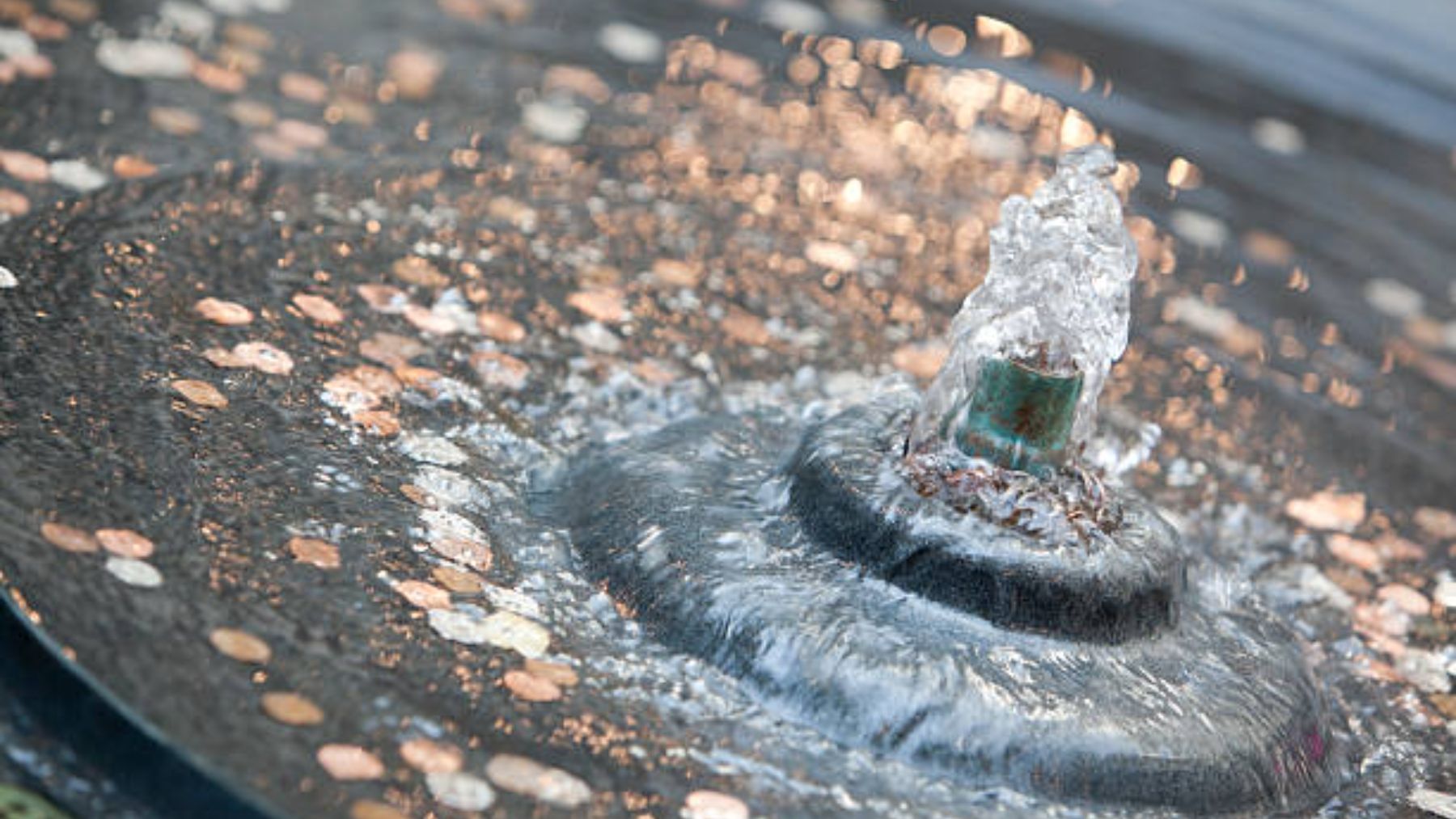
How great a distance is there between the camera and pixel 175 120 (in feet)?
14.5

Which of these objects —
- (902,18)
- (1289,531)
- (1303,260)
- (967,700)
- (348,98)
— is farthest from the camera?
(902,18)

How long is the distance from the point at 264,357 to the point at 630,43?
2.69 meters

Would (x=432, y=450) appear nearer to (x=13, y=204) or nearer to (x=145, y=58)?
(x=13, y=204)

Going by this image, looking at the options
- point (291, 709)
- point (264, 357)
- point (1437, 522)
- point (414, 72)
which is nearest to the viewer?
point (291, 709)

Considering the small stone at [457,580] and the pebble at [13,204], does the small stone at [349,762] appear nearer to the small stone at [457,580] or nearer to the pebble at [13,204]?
the small stone at [457,580]

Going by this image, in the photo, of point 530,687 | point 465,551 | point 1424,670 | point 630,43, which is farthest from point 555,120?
point 1424,670

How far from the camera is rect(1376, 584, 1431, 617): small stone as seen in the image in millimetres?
3693

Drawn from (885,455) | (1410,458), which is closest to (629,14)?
(1410,458)

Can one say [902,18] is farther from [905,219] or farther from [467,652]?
[467,652]

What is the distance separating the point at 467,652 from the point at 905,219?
255cm

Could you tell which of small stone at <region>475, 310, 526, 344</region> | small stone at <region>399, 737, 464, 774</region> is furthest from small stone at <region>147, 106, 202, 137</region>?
small stone at <region>399, 737, 464, 774</region>

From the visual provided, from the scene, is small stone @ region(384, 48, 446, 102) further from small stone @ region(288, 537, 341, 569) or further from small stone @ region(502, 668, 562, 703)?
small stone @ region(502, 668, 562, 703)

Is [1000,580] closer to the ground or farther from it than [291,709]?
farther from it

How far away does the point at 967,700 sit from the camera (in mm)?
2715
